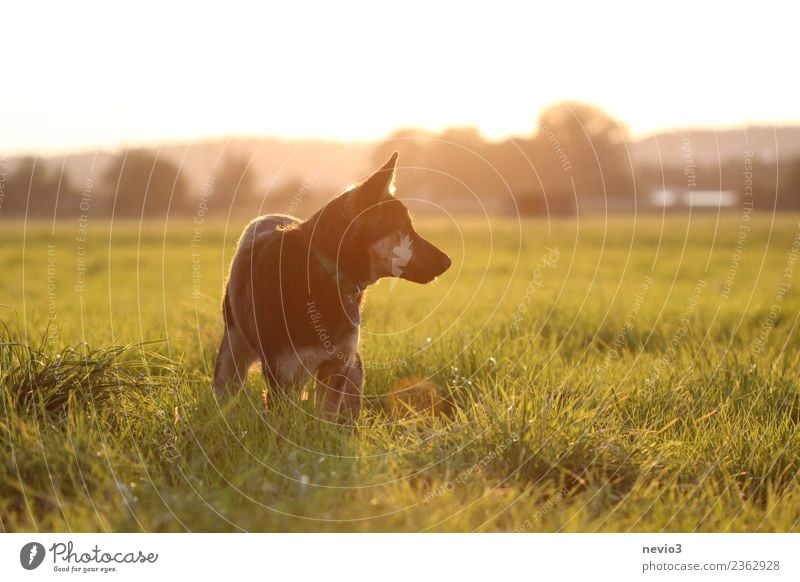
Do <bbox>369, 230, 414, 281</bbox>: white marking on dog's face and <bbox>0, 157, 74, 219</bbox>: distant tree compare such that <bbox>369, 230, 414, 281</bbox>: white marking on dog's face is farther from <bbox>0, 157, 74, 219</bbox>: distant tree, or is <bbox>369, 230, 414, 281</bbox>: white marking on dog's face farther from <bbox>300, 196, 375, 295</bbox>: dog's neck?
<bbox>0, 157, 74, 219</bbox>: distant tree

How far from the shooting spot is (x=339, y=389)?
5.60 meters

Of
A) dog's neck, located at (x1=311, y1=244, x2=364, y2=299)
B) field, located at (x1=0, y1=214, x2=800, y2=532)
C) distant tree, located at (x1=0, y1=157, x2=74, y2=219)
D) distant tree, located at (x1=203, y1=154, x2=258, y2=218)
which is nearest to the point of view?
field, located at (x1=0, y1=214, x2=800, y2=532)

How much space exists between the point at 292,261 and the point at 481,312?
5.04m

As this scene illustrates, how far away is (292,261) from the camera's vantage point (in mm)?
5410

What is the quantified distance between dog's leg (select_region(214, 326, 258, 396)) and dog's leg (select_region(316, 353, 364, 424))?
0.71 metres

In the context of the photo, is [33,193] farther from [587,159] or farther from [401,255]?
[401,255]

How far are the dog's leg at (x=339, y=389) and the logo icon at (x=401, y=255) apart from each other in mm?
698

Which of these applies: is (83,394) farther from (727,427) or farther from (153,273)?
(153,273)

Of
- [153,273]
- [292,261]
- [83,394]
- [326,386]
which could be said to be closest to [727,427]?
[326,386]

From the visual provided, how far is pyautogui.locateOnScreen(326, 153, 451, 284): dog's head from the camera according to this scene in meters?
5.27

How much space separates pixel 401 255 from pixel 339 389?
1.03m

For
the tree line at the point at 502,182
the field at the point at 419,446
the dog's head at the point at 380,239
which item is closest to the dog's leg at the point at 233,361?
the field at the point at 419,446
